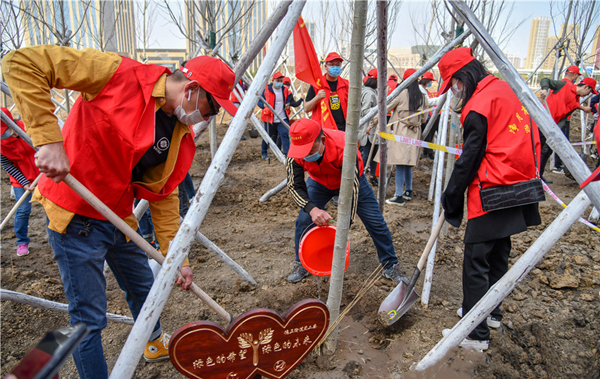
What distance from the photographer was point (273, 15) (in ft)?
6.57

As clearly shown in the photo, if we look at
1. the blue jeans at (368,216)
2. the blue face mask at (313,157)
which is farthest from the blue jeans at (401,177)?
the blue face mask at (313,157)

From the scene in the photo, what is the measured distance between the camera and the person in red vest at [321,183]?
106 inches

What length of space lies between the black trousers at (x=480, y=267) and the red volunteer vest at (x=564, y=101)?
5587 millimetres

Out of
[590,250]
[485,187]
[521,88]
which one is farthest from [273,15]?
[590,250]

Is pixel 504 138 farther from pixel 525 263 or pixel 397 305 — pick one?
pixel 397 305

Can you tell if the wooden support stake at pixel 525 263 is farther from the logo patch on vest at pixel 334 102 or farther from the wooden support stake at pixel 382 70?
the logo patch on vest at pixel 334 102

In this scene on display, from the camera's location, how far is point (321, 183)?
3.26 m

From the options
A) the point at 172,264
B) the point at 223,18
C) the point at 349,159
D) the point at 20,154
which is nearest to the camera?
the point at 172,264

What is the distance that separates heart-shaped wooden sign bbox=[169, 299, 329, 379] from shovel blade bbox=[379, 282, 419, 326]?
2.77 ft

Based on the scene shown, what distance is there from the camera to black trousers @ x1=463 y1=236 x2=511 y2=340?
234 centimetres

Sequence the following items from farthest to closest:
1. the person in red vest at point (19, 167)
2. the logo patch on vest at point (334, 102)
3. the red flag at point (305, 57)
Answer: the logo patch on vest at point (334, 102) < the person in red vest at point (19, 167) < the red flag at point (305, 57)

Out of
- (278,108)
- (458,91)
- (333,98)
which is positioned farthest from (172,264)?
(278,108)

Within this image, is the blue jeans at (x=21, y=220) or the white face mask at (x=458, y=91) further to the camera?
the blue jeans at (x=21, y=220)

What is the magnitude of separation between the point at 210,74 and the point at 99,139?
60 centimetres
